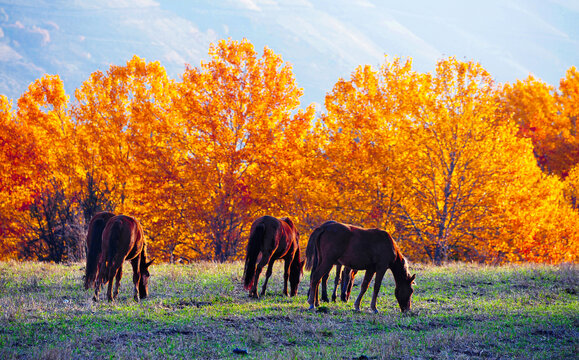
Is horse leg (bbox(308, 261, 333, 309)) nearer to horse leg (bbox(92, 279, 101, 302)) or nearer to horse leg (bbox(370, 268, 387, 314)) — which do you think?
horse leg (bbox(370, 268, 387, 314))

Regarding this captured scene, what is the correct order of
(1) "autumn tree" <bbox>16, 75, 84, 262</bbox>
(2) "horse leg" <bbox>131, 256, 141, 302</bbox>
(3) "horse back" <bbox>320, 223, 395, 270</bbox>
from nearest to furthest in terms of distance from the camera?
(3) "horse back" <bbox>320, 223, 395, 270</bbox>
(2) "horse leg" <bbox>131, 256, 141, 302</bbox>
(1) "autumn tree" <bbox>16, 75, 84, 262</bbox>

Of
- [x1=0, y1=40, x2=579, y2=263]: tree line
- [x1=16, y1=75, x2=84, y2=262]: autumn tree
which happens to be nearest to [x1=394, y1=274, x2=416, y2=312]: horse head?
[x1=0, y1=40, x2=579, y2=263]: tree line

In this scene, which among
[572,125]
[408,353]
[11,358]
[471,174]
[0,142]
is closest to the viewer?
[11,358]

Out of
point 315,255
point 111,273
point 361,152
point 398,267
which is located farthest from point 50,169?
point 398,267

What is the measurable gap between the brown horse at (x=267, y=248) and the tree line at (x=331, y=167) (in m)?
12.2

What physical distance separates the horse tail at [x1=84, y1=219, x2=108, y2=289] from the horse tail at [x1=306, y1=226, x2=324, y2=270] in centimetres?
435

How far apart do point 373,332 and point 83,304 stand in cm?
534

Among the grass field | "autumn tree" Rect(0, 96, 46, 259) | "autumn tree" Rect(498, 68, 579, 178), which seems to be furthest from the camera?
"autumn tree" Rect(498, 68, 579, 178)

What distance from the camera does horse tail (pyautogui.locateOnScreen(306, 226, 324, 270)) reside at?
10.5 m

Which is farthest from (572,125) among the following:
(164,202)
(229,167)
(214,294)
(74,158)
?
(214,294)

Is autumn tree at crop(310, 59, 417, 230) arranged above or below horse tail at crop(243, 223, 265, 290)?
above

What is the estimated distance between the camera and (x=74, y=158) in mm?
30016

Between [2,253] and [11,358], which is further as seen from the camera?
[2,253]

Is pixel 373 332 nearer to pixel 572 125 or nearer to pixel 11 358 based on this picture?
pixel 11 358
